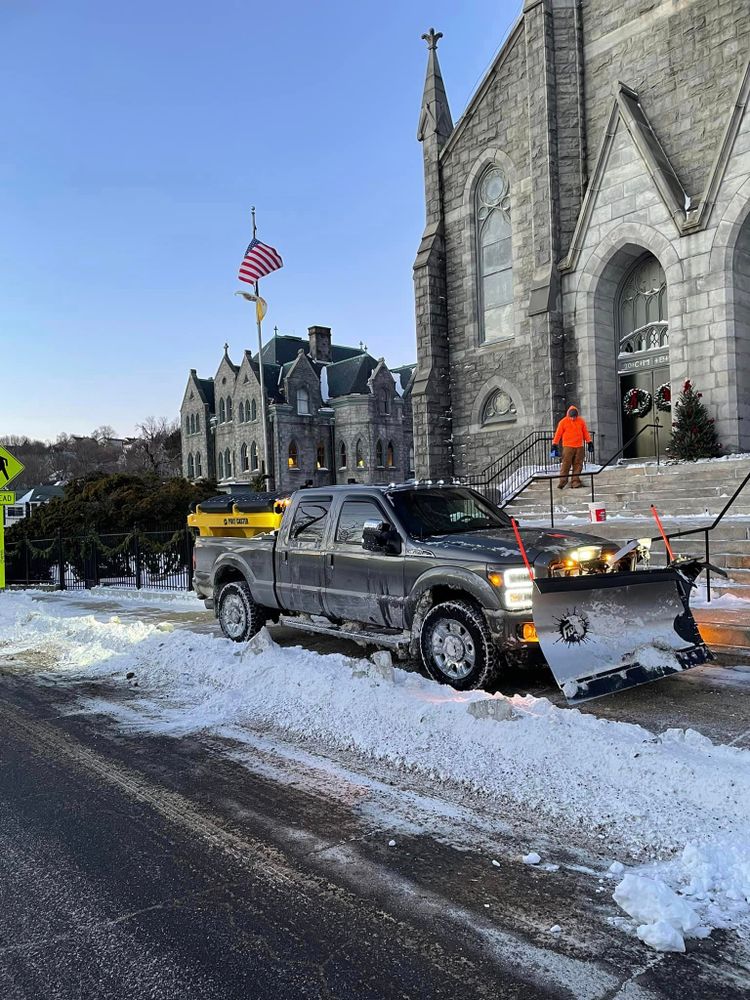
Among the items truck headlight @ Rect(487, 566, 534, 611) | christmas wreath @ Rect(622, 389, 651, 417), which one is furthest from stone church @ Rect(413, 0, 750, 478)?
truck headlight @ Rect(487, 566, 534, 611)

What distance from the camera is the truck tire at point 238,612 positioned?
→ 9.23 metres

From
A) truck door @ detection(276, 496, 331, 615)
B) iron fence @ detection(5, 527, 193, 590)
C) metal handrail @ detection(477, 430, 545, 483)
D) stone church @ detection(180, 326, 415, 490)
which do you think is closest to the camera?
truck door @ detection(276, 496, 331, 615)

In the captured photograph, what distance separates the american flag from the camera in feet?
79.7

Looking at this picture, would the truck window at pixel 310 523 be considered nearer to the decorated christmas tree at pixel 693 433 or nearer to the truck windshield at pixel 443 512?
the truck windshield at pixel 443 512

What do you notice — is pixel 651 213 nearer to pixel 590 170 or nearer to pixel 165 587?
pixel 590 170

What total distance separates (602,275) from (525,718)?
19.7 m

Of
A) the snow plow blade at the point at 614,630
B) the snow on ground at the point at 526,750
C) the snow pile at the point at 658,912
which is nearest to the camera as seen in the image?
the snow pile at the point at 658,912

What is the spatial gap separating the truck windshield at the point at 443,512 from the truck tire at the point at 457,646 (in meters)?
1.01

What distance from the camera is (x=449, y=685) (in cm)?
643

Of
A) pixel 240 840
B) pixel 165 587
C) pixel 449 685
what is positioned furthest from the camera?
pixel 165 587

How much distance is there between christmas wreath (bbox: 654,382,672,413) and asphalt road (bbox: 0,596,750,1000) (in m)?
18.9

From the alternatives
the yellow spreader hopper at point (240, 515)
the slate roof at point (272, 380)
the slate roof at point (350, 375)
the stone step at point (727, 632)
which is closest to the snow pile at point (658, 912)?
the stone step at point (727, 632)

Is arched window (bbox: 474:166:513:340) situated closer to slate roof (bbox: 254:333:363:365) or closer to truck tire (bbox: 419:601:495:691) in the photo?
truck tire (bbox: 419:601:495:691)

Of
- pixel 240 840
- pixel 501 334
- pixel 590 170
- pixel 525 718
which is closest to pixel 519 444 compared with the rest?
pixel 501 334
